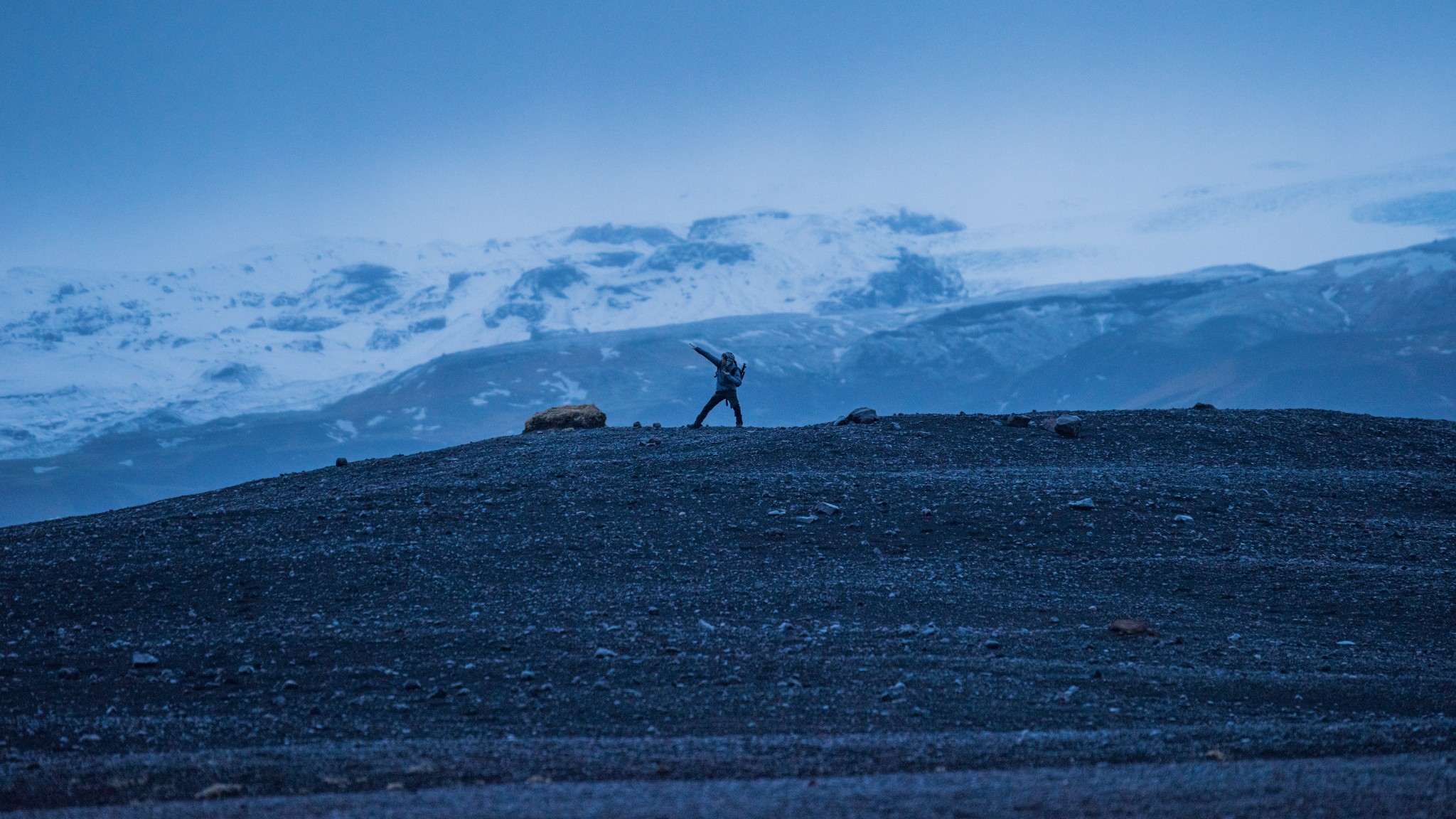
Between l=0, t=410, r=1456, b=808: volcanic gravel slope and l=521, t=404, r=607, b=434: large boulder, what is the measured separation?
5.01 meters

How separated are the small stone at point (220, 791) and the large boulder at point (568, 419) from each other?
71.5 feet

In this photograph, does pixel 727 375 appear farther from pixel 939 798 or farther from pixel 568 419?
pixel 939 798

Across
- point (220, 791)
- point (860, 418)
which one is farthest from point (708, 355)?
point (220, 791)

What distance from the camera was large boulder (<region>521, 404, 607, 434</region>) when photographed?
101 ft

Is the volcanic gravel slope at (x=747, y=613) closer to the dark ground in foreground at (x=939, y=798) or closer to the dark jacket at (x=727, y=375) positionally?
the dark ground in foreground at (x=939, y=798)

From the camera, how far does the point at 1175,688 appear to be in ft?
39.3

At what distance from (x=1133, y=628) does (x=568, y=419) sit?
19.1 m

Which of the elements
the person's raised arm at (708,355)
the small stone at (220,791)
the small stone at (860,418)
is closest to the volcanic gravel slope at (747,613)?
the small stone at (220,791)

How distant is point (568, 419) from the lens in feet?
102

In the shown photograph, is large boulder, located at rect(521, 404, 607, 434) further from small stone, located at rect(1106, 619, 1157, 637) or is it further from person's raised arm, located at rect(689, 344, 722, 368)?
small stone, located at rect(1106, 619, 1157, 637)

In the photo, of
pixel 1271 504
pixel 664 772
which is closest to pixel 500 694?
pixel 664 772

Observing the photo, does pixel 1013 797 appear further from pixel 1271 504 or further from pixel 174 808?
pixel 1271 504

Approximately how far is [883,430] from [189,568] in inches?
523

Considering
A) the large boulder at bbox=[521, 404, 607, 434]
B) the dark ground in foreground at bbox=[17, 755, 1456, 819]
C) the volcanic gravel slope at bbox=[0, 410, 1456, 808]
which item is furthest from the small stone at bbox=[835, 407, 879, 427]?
the dark ground in foreground at bbox=[17, 755, 1456, 819]
